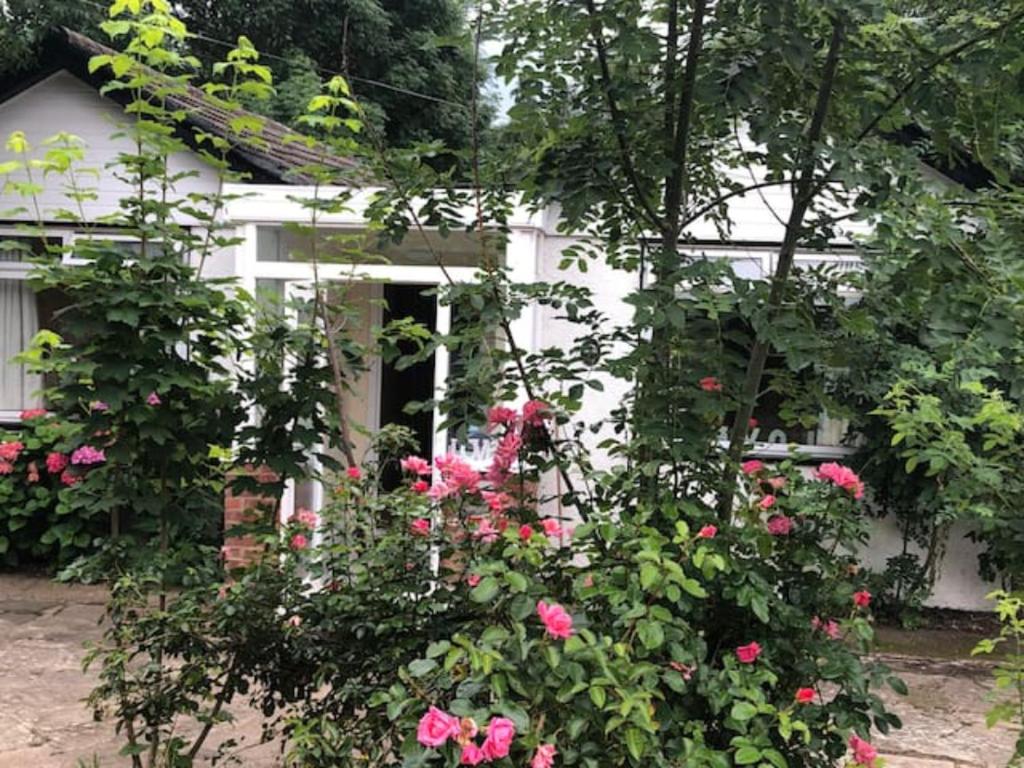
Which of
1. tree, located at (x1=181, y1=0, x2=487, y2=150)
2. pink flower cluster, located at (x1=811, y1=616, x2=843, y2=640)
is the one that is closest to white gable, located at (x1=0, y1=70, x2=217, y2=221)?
pink flower cluster, located at (x1=811, y1=616, x2=843, y2=640)

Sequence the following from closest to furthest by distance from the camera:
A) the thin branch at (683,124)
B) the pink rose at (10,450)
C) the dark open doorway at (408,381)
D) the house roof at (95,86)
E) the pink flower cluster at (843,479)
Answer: the thin branch at (683,124), the pink flower cluster at (843,479), the house roof at (95,86), the pink rose at (10,450), the dark open doorway at (408,381)

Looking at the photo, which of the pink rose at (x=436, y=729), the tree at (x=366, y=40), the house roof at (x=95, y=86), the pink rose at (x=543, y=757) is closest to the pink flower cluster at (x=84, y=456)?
the pink rose at (x=436, y=729)

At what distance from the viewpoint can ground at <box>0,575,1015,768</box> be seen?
3.71 meters

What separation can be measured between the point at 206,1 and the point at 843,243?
1693cm

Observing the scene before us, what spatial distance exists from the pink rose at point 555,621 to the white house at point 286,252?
327 cm

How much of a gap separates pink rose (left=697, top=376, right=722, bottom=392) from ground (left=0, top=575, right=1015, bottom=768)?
2.30 m

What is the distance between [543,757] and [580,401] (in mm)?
1080

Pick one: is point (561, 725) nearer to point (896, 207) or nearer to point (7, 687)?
point (896, 207)


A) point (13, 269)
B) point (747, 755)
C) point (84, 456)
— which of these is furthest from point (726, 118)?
point (13, 269)

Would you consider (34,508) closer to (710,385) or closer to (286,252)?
(286,252)

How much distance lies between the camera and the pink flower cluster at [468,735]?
1.51 meters

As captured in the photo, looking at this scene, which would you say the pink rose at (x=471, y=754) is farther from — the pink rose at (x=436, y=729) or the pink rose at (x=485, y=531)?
the pink rose at (x=485, y=531)

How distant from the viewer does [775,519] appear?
226 centimetres

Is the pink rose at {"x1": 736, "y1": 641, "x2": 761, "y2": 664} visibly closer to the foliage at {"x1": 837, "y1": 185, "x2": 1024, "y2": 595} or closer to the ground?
the foliage at {"x1": 837, "y1": 185, "x2": 1024, "y2": 595}
